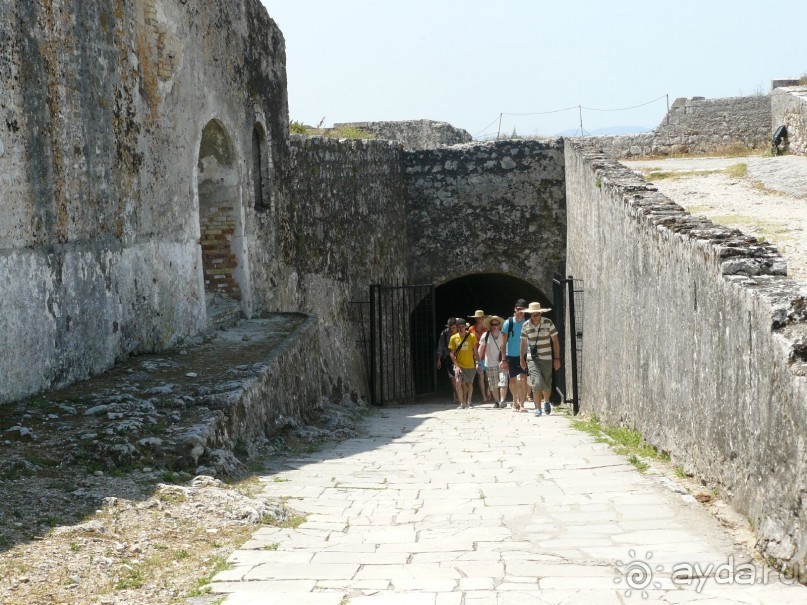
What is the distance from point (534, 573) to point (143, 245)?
5933 millimetres

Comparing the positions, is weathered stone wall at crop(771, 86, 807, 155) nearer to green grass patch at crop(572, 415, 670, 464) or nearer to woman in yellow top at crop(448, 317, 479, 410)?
woman in yellow top at crop(448, 317, 479, 410)

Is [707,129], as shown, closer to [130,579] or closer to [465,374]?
[465,374]

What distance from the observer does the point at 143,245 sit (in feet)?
31.7

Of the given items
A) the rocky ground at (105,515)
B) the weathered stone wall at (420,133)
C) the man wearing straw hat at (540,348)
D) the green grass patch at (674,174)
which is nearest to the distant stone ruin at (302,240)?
the man wearing straw hat at (540,348)

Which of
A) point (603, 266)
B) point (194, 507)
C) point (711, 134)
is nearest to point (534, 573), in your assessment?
point (194, 507)

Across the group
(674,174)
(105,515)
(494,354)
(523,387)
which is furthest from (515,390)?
(105,515)

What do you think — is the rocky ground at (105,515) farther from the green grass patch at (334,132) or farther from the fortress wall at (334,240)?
the green grass patch at (334,132)

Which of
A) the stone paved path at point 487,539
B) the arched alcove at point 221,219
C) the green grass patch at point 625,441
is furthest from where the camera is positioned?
the arched alcove at point 221,219

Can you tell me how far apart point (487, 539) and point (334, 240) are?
10527 millimetres

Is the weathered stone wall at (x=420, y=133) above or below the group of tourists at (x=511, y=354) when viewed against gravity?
above

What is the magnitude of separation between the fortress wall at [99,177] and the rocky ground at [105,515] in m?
0.80

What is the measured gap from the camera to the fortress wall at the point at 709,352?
4.75m

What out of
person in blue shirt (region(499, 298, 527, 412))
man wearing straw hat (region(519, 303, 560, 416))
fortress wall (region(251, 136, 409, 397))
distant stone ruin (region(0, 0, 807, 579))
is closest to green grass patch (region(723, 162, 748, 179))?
→ distant stone ruin (region(0, 0, 807, 579))

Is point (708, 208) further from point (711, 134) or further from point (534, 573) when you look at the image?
point (534, 573)
